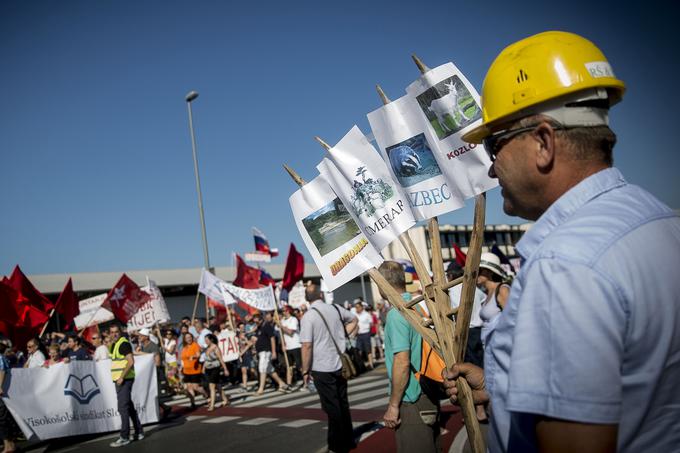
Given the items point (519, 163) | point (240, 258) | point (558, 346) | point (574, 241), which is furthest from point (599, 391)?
point (240, 258)

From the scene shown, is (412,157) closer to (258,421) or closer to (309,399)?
(258,421)

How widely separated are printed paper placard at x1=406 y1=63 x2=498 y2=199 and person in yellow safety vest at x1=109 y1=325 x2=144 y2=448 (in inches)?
318

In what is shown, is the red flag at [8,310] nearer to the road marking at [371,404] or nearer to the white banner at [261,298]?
the white banner at [261,298]

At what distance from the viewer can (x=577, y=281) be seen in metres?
1.04

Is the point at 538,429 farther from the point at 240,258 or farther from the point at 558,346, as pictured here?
the point at 240,258

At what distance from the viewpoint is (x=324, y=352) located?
6.80 metres

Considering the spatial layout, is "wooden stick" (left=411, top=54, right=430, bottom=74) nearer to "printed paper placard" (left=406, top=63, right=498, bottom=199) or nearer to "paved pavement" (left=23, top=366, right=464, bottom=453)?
"printed paper placard" (left=406, top=63, right=498, bottom=199)

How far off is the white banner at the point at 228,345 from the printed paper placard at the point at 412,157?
46.7 feet

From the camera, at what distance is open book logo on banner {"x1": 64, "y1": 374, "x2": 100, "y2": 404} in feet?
34.4

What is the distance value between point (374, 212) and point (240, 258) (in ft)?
49.6

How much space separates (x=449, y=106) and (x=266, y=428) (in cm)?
743

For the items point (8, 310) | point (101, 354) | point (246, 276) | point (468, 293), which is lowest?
point (468, 293)

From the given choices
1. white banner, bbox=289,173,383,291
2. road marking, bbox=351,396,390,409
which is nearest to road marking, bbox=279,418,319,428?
road marking, bbox=351,396,390,409

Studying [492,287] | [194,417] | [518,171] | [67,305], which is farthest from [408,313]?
[67,305]
